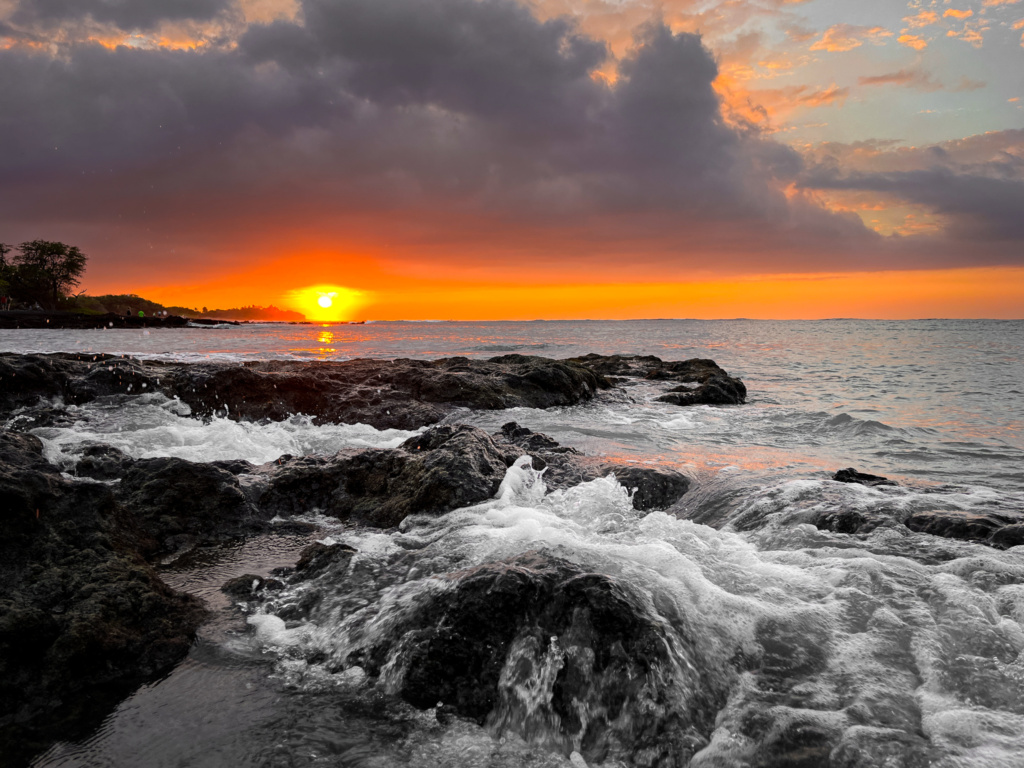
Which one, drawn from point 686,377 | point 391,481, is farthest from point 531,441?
point 686,377

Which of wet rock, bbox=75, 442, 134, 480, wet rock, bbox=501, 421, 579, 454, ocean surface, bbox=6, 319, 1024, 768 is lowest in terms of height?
ocean surface, bbox=6, 319, 1024, 768

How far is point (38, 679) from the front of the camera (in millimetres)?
3076

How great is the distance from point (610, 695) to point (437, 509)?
3.13 m

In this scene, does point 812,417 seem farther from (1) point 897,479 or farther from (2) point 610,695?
(2) point 610,695

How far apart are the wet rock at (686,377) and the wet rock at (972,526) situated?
1078cm

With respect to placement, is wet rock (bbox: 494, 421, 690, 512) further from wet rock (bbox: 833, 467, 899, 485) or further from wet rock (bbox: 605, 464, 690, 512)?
wet rock (bbox: 833, 467, 899, 485)

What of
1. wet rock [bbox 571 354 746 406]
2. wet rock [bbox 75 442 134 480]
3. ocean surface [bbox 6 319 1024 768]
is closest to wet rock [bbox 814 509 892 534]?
ocean surface [bbox 6 319 1024 768]

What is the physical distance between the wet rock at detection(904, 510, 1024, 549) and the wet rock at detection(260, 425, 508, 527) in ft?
13.2

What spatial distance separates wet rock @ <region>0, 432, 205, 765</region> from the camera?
9.72ft

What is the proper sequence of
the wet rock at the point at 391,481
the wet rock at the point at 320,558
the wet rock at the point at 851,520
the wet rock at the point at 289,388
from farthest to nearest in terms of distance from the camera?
the wet rock at the point at 289,388 → the wet rock at the point at 391,481 → the wet rock at the point at 851,520 → the wet rock at the point at 320,558

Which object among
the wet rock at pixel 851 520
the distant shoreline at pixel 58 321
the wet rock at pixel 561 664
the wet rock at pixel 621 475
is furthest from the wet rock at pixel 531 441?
the distant shoreline at pixel 58 321

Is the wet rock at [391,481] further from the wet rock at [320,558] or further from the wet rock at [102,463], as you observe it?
the wet rock at [102,463]

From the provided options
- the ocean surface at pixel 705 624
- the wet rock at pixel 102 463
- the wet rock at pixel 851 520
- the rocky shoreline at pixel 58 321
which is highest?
the rocky shoreline at pixel 58 321

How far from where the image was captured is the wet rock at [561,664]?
286cm
